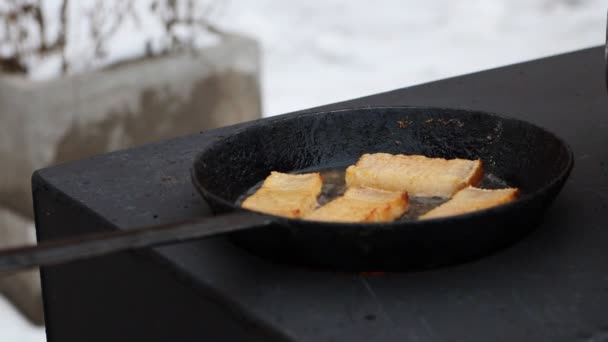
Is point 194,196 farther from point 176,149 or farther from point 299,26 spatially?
point 299,26

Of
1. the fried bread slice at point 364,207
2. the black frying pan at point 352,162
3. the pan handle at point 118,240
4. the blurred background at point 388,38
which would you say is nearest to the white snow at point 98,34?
the blurred background at point 388,38

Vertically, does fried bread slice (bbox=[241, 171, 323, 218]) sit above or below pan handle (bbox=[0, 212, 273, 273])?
below

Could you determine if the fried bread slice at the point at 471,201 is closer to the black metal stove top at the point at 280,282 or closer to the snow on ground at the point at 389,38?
the black metal stove top at the point at 280,282

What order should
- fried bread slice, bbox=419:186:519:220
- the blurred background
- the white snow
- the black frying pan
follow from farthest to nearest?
1. the blurred background
2. the white snow
3. fried bread slice, bbox=419:186:519:220
4. the black frying pan

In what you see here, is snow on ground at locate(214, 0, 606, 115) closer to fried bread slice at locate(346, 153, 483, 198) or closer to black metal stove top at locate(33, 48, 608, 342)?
black metal stove top at locate(33, 48, 608, 342)

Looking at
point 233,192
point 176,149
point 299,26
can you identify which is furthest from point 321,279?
point 299,26

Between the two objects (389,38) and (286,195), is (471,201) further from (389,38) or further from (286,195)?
(389,38)

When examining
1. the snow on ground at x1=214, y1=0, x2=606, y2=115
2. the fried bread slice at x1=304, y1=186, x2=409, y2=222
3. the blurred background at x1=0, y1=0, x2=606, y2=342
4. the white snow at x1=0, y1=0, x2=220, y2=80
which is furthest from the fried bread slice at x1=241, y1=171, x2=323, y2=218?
the snow on ground at x1=214, y1=0, x2=606, y2=115
